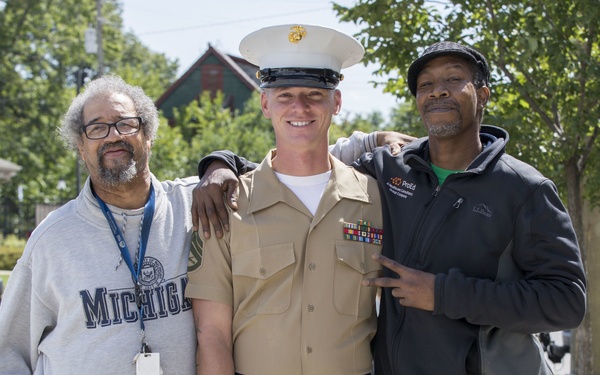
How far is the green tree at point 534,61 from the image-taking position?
5812 mm

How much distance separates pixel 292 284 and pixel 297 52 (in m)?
1.02

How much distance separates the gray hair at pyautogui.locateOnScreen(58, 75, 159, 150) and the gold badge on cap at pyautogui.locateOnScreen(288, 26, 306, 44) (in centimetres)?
76

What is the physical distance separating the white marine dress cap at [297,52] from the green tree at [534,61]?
2830 millimetres

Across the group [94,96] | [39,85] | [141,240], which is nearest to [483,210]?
[141,240]

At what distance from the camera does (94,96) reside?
10.9 feet

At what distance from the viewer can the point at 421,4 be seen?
638 centimetres

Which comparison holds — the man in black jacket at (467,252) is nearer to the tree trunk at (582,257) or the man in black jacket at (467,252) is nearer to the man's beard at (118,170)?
the man's beard at (118,170)

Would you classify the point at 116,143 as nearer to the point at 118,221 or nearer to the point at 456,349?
the point at 118,221

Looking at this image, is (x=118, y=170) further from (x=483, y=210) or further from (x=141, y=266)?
(x=483, y=210)

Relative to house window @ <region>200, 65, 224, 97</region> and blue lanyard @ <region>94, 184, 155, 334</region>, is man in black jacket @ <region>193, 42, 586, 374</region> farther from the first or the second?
house window @ <region>200, 65, 224, 97</region>

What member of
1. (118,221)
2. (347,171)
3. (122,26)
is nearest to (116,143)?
(118,221)

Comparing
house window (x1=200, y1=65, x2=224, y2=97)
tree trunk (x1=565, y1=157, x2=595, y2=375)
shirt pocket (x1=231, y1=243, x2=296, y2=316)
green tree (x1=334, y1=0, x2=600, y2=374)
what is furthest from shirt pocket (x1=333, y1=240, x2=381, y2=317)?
house window (x1=200, y1=65, x2=224, y2=97)

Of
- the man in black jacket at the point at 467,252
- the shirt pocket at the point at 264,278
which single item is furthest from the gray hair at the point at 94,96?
the man in black jacket at the point at 467,252

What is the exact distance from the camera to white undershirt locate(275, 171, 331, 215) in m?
3.27
